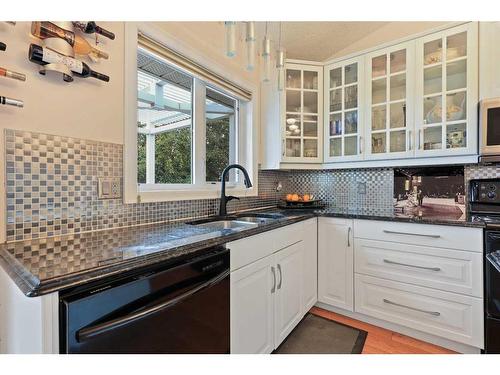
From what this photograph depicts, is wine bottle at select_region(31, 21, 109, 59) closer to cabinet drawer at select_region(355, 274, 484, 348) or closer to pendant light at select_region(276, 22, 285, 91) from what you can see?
pendant light at select_region(276, 22, 285, 91)

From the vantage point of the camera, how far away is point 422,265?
5.56ft

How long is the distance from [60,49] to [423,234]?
2224 mm

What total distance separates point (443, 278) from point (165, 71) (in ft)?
7.45

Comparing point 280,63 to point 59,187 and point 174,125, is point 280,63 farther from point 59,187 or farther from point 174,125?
point 59,187

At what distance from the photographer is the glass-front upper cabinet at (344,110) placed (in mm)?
2199

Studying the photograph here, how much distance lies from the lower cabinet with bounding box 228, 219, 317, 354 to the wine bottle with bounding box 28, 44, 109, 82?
1016 mm

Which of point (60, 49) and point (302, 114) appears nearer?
point (60, 49)

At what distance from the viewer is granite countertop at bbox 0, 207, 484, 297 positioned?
640mm

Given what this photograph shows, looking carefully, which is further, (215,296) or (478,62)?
(478,62)

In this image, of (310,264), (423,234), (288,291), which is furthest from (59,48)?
(423,234)

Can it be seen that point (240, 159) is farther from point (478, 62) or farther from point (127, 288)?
point (478, 62)

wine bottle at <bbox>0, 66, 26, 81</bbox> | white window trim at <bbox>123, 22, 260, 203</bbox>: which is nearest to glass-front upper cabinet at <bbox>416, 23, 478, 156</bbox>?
white window trim at <bbox>123, 22, 260, 203</bbox>

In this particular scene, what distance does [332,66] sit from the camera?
232 cm
